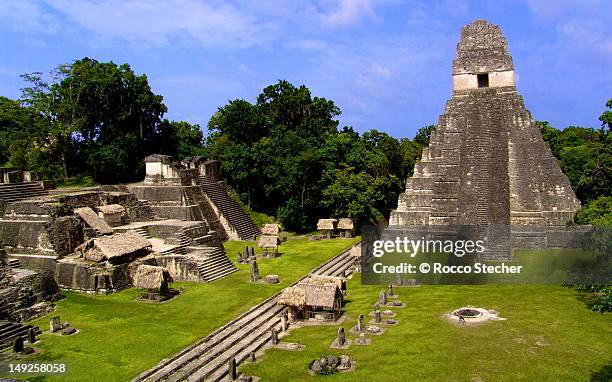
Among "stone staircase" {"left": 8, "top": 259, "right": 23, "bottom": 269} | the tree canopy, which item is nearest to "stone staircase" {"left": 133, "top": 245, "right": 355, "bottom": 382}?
"stone staircase" {"left": 8, "top": 259, "right": 23, "bottom": 269}

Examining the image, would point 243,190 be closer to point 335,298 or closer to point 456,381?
point 335,298

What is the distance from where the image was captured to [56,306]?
72.2ft

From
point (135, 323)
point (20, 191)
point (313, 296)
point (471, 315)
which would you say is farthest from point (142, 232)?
point (471, 315)

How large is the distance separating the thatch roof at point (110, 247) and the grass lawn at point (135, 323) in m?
1.88

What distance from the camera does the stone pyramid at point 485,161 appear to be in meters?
27.8

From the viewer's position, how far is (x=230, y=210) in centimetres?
3944

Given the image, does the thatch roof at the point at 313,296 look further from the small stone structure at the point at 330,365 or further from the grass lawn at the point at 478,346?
the small stone structure at the point at 330,365

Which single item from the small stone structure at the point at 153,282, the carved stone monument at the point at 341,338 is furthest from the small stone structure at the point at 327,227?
the carved stone monument at the point at 341,338

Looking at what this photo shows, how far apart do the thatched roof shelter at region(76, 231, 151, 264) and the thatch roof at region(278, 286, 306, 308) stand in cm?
905

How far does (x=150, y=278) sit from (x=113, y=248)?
314 centimetres

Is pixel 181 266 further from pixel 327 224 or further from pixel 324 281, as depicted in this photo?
pixel 327 224

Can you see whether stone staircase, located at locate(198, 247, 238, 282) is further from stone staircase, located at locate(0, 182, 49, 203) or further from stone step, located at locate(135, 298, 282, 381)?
stone staircase, located at locate(0, 182, 49, 203)

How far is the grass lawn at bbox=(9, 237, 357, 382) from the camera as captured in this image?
16578 mm

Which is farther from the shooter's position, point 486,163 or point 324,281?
point 486,163
